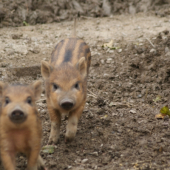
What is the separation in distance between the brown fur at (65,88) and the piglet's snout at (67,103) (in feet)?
0.14

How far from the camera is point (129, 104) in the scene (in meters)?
6.63

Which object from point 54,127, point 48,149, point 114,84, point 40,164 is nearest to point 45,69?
point 54,127

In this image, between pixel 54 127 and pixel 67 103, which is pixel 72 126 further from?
pixel 67 103

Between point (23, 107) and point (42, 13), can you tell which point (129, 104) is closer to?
point (23, 107)

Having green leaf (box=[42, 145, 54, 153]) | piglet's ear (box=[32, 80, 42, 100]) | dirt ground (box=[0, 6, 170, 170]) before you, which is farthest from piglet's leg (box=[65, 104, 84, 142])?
piglet's ear (box=[32, 80, 42, 100])

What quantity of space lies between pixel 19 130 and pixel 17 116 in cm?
33

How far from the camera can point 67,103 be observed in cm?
491

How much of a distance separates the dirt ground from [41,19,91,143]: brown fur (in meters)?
0.28

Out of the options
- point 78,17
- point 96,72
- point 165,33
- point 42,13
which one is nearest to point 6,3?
point 42,13

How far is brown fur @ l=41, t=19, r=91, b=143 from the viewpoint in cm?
521

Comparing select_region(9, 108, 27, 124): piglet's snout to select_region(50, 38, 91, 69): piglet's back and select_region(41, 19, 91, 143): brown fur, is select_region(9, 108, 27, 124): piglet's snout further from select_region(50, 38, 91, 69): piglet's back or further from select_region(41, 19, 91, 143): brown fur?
select_region(50, 38, 91, 69): piglet's back

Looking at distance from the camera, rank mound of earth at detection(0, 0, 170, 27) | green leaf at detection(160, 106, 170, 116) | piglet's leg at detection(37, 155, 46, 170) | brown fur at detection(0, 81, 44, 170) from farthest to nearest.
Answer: mound of earth at detection(0, 0, 170, 27) < green leaf at detection(160, 106, 170, 116) < piglet's leg at detection(37, 155, 46, 170) < brown fur at detection(0, 81, 44, 170)

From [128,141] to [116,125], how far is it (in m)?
0.54

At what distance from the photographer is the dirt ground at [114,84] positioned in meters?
5.02
